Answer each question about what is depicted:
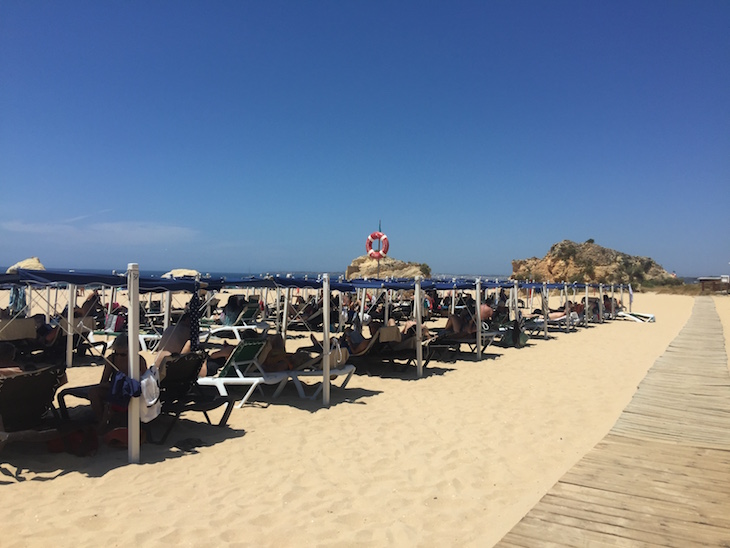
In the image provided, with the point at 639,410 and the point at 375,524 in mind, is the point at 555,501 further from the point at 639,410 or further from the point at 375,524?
the point at 639,410

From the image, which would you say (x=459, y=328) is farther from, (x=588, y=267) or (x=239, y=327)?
(x=588, y=267)

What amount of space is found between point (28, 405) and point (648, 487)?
18.1 feet

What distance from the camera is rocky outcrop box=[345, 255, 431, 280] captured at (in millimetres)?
37812

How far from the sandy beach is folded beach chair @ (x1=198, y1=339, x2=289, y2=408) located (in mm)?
328

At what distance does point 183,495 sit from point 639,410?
5.73 meters

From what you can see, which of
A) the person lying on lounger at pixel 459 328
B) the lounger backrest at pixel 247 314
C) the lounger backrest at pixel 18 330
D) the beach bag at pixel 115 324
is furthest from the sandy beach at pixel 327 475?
the lounger backrest at pixel 247 314

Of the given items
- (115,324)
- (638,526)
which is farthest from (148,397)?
(115,324)

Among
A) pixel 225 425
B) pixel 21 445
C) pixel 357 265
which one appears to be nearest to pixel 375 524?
pixel 225 425

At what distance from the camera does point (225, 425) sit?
573 centimetres

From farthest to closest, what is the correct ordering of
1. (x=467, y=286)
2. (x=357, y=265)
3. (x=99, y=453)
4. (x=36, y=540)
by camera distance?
1. (x=357, y=265)
2. (x=467, y=286)
3. (x=99, y=453)
4. (x=36, y=540)

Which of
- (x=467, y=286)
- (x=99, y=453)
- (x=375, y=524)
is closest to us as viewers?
(x=375, y=524)

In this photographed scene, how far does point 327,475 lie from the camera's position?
4.30m

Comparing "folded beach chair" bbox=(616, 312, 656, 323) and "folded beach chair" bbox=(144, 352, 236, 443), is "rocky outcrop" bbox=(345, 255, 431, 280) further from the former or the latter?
"folded beach chair" bbox=(144, 352, 236, 443)

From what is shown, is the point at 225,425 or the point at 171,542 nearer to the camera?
the point at 171,542
